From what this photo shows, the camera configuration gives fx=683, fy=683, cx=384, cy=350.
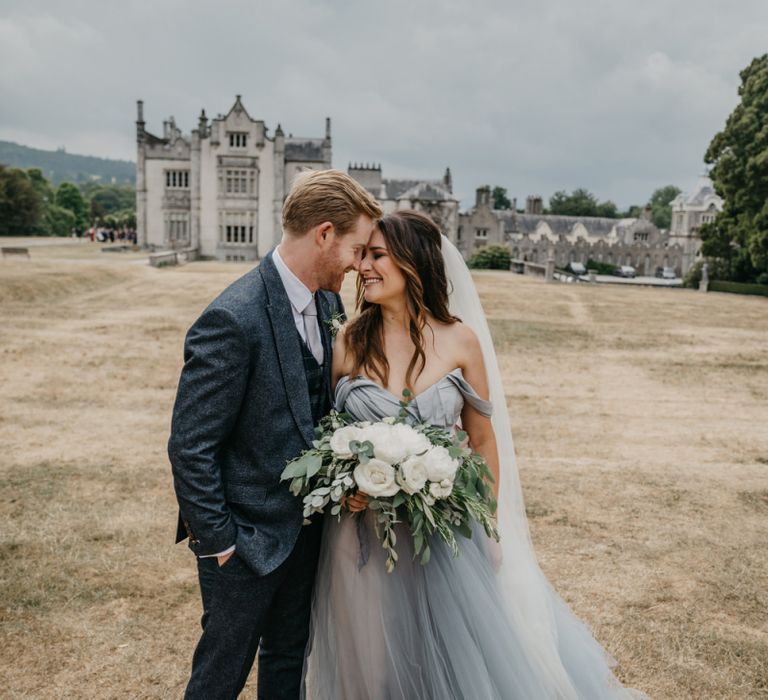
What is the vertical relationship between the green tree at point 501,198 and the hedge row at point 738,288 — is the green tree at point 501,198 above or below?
Answer: above

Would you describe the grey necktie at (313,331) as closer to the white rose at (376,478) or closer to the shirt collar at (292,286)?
A: the shirt collar at (292,286)

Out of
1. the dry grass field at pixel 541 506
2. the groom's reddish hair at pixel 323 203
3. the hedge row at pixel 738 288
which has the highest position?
the groom's reddish hair at pixel 323 203

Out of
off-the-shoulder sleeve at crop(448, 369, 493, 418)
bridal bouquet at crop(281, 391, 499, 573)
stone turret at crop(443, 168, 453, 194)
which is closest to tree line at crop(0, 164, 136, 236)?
stone turret at crop(443, 168, 453, 194)

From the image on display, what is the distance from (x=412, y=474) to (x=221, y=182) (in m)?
55.4

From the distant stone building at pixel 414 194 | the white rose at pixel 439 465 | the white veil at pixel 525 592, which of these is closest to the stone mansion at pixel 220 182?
the distant stone building at pixel 414 194

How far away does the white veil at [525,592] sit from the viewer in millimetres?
3629

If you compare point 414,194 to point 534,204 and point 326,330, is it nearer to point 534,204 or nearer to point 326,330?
point 534,204

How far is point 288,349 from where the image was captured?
311cm

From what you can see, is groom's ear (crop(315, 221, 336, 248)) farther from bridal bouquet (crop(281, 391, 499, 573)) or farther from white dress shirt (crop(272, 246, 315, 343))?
bridal bouquet (crop(281, 391, 499, 573))

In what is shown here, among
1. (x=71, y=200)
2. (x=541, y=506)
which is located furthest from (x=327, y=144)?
(x=71, y=200)

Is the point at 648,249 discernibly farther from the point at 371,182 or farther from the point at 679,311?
the point at 679,311

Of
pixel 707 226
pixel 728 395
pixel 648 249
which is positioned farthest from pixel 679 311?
pixel 648 249

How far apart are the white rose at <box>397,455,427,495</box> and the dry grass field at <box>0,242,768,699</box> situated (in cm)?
254

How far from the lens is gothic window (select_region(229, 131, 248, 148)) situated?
54.3 meters
